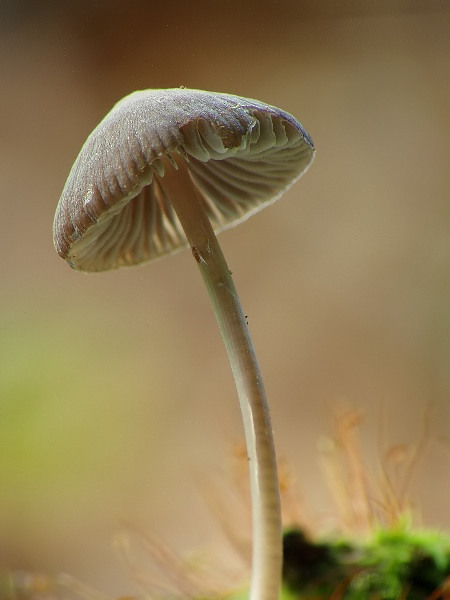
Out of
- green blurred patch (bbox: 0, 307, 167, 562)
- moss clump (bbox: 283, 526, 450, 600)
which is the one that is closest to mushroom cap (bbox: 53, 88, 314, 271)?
moss clump (bbox: 283, 526, 450, 600)

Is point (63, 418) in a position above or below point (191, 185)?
above

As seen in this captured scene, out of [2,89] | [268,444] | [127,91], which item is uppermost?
[2,89]

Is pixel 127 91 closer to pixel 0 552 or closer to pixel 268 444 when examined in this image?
pixel 0 552

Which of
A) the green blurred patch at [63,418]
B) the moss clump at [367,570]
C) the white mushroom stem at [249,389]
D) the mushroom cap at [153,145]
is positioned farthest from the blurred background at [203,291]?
the mushroom cap at [153,145]

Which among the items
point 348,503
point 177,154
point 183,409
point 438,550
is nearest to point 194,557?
point 348,503

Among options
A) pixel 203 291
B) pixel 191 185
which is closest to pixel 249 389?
pixel 191 185

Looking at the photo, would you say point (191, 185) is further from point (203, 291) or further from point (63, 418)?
point (203, 291)
